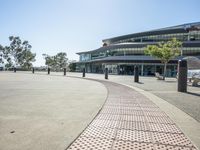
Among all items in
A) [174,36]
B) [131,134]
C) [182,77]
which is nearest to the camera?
[131,134]

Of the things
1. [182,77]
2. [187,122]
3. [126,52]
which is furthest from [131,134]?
[126,52]

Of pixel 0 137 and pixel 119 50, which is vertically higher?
pixel 119 50

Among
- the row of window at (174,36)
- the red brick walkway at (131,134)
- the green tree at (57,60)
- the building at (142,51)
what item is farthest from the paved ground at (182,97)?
the green tree at (57,60)

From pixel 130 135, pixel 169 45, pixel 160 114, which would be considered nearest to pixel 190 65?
pixel 169 45

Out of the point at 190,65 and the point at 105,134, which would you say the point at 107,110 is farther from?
the point at 190,65

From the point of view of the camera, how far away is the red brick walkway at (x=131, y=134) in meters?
3.94

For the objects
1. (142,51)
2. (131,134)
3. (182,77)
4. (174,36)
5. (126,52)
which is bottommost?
(131,134)

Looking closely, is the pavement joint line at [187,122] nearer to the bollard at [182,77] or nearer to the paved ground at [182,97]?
the paved ground at [182,97]

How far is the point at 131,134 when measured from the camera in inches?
182

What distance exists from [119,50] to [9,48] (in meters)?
42.8

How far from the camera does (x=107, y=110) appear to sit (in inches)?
277

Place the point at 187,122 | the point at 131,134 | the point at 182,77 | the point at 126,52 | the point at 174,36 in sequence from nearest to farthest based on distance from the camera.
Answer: the point at 131,134 → the point at 187,122 → the point at 182,77 → the point at 174,36 → the point at 126,52

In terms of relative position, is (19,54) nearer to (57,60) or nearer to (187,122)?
(57,60)

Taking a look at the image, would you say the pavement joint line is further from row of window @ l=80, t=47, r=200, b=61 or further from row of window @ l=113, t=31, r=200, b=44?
row of window @ l=113, t=31, r=200, b=44
